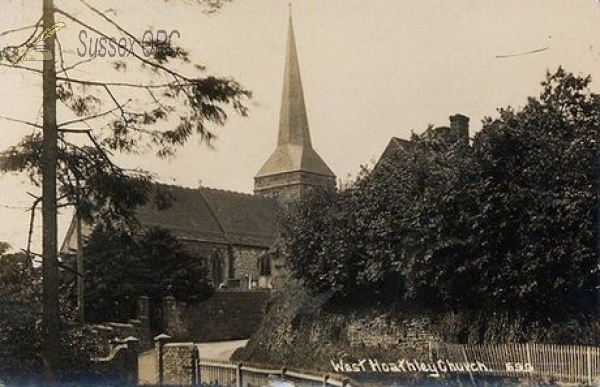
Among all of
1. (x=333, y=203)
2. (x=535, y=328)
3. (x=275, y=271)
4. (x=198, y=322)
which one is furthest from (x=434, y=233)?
(x=275, y=271)

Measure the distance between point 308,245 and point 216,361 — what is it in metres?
4.78

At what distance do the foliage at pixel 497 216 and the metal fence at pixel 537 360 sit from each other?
2.12m

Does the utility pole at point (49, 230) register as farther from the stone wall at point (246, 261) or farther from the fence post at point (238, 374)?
the stone wall at point (246, 261)

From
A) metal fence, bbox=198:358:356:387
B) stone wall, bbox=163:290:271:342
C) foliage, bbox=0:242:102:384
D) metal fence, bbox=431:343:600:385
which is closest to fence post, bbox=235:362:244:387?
metal fence, bbox=198:358:356:387

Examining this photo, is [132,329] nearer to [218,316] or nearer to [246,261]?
[218,316]

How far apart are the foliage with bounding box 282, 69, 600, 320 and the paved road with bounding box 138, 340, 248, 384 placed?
313 centimetres

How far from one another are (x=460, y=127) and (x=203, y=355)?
7616 millimetres

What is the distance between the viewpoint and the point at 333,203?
17.9 meters

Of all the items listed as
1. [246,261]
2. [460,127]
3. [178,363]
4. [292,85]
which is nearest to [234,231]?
[246,261]

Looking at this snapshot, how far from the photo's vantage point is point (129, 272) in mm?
15039

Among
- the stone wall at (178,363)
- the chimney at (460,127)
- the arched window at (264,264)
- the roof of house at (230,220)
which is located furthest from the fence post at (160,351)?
the arched window at (264,264)

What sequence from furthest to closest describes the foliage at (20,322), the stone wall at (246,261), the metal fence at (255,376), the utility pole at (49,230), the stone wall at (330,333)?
the stone wall at (246,261) < the stone wall at (330,333) < the foliage at (20,322) < the utility pole at (49,230) < the metal fence at (255,376)

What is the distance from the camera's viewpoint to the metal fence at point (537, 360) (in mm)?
9875

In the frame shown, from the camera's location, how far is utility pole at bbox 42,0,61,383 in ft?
32.2
